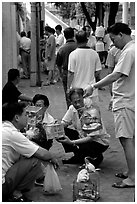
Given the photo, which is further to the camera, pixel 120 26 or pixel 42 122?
pixel 42 122

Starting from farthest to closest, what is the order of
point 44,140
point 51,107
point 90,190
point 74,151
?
point 51,107 → point 74,151 → point 44,140 → point 90,190

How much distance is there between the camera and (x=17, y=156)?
500 cm

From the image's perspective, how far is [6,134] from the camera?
15.8 feet

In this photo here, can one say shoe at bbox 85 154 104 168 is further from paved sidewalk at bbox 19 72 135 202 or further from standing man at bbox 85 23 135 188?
standing man at bbox 85 23 135 188

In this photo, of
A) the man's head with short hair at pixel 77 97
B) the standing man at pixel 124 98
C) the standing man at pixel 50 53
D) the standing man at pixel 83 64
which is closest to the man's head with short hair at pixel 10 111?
the standing man at pixel 124 98

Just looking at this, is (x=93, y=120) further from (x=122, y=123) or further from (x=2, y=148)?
(x=2, y=148)

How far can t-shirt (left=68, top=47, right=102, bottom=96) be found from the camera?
24.2 ft

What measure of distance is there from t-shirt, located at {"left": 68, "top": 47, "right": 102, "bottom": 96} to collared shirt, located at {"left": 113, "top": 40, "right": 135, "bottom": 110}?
1.68 meters

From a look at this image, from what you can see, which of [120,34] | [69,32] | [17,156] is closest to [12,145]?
[17,156]

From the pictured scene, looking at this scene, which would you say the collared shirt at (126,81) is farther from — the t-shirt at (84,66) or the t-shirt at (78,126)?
the t-shirt at (84,66)

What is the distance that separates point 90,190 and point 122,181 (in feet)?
2.38

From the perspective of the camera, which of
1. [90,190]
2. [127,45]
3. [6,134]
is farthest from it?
[127,45]

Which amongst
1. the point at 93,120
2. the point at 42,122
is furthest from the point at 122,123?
the point at 42,122

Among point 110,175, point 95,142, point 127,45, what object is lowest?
point 110,175
